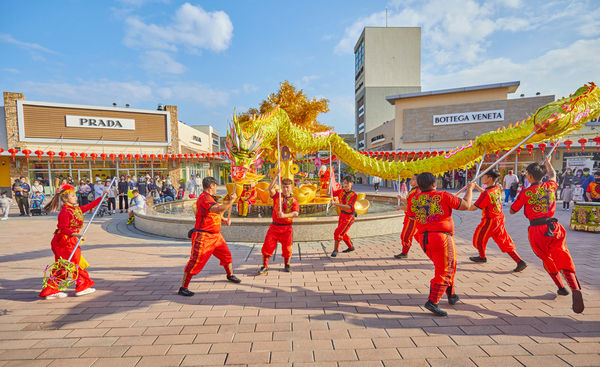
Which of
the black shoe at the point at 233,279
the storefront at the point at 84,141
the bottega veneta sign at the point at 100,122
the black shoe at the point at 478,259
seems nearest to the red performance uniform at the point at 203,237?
the black shoe at the point at 233,279

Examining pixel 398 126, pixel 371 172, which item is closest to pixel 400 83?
pixel 398 126

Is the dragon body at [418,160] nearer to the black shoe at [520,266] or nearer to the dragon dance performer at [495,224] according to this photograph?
the dragon dance performer at [495,224]

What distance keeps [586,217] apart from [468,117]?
2027 centimetres

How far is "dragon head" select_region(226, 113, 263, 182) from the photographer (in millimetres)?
7199

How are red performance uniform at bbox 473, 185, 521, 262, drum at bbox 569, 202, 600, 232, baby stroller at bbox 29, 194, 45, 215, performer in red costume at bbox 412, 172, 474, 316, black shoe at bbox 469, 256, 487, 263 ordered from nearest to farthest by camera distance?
performer in red costume at bbox 412, 172, 474, 316 < red performance uniform at bbox 473, 185, 521, 262 < black shoe at bbox 469, 256, 487, 263 < drum at bbox 569, 202, 600, 232 < baby stroller at bbox 29, 194, 45, 215

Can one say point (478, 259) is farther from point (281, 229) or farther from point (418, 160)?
point (281, 229)

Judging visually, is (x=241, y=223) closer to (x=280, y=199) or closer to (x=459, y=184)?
(x=280, y=199)

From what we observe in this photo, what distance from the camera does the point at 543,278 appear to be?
4348mm

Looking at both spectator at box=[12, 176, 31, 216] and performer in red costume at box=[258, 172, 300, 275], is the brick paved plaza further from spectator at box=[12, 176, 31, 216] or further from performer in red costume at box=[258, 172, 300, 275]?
spectator at box=[12, 176, 31, 216]

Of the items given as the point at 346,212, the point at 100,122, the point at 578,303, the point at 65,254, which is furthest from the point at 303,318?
the point at 100,122

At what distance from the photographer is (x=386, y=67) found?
4269 centimetres

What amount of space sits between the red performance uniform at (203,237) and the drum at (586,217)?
9.13 m

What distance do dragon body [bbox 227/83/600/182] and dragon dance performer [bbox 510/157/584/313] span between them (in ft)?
6.92

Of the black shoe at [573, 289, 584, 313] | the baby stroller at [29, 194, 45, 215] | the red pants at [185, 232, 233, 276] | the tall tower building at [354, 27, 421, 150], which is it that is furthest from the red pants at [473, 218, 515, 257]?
A: the tall tower building at [354, 27, 421, 150]
